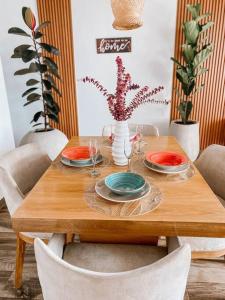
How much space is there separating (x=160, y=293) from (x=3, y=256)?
155cm

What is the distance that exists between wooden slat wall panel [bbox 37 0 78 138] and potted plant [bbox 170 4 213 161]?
1411mm

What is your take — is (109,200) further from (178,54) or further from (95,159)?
(178,54)

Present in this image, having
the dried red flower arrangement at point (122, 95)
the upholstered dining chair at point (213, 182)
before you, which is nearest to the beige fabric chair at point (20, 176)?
the dried red flower arrangement at point (122, 95)

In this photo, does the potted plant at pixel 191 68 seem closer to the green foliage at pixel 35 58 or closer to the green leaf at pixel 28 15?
the green foliage at pixel 35 58

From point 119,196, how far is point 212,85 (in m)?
2.81

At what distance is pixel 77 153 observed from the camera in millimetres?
1638

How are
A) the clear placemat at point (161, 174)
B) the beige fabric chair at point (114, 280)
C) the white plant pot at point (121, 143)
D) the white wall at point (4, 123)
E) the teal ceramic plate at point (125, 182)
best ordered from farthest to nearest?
the white wall at point (4, 123) → the white plant pot at point (121, 143) → the clear placemat at point (161, 174) → the teal ceramic plate at point (125, 182) → the beige fabric chair at point (114, 280)

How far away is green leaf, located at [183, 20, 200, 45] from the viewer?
2727 millimetres

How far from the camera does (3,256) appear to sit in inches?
72.6

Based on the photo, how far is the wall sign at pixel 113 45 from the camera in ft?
10.5

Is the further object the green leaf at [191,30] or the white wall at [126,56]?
the white wall at [126,56]

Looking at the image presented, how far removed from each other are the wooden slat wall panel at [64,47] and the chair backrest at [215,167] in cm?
230

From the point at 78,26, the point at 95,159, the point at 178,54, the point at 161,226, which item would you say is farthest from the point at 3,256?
the point at 178,54

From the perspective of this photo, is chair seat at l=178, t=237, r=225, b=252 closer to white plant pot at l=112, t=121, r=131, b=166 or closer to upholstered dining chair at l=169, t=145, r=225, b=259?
upholstered dining chair at l=169, t=145, r=225, b=259
